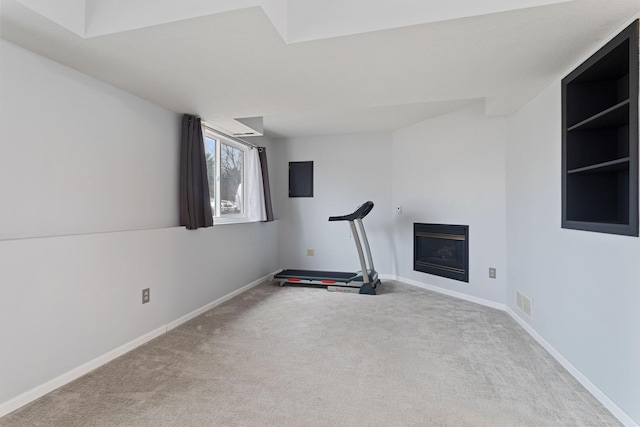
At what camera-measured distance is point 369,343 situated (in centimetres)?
270

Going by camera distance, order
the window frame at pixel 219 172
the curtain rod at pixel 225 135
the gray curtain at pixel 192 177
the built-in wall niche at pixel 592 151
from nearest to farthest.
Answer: the built-in wall niche at pixel 592 151 → the gray curtain at pixel 192 177 → the curtain rod at pixel 225 135 → the window frame at pixel 219 172

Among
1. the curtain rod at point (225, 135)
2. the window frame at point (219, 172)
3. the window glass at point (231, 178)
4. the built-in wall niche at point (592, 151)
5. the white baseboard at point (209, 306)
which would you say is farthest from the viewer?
the window glass at point (231, 178)

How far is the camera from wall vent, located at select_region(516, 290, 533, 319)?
2.89 metres

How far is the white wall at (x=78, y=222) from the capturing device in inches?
73.0

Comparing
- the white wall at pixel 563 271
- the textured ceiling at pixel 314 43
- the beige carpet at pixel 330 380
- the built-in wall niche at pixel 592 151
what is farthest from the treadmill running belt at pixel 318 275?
the built-in wall niche at pixel 592 151

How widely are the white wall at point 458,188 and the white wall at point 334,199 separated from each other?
236mm

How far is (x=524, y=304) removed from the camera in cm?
303

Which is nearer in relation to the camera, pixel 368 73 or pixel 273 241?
pixel 368 73

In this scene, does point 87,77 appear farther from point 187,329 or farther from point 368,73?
point 187,329

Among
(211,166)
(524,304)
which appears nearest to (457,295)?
(524,304)

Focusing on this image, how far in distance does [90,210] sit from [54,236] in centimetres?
35

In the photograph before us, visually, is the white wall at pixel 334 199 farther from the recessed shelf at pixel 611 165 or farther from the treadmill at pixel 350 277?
the recessed shelf at pixel 611 165

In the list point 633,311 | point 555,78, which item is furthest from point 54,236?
point 555,78

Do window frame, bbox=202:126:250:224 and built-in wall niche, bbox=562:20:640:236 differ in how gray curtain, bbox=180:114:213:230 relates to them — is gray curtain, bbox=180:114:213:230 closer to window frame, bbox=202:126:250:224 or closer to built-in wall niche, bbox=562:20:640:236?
window frame, bbox=202:126:250:224
